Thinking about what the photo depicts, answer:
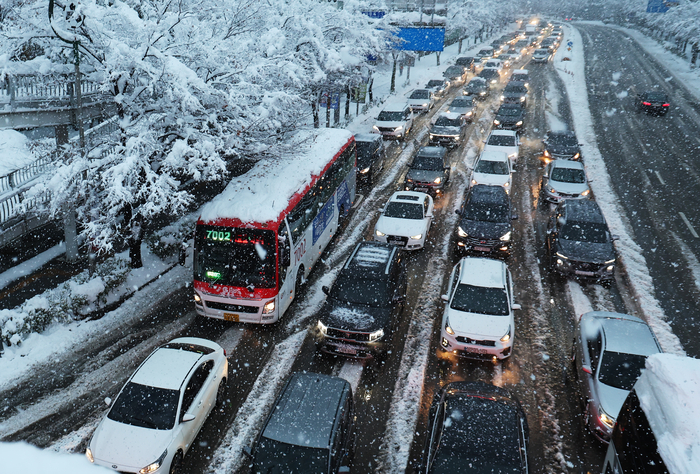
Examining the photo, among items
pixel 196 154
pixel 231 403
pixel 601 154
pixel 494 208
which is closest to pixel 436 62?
pixel 601 154

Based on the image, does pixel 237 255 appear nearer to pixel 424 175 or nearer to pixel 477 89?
pixel 424 175

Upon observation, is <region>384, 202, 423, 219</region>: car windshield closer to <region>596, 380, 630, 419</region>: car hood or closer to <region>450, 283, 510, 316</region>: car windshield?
<region>450, 283, 510, 316</region>: car windshield

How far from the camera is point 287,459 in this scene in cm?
743

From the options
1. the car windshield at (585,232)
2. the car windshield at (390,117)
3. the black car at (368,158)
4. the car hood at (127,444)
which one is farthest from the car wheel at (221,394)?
the car windshield at (390,117)

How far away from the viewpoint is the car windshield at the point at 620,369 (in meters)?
9.27

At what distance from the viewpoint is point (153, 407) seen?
860 centimetres

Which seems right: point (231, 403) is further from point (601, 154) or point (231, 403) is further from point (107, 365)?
point (601, 154)

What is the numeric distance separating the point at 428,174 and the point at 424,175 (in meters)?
0.19

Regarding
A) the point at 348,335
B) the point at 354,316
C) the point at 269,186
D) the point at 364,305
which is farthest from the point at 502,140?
the point at 348,335

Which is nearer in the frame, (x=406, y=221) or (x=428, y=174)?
(x=406, y=221)

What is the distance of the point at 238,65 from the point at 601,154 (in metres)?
21.2

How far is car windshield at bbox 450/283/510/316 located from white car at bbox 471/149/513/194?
8948mm

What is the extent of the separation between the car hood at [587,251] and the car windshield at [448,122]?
15.1 metres

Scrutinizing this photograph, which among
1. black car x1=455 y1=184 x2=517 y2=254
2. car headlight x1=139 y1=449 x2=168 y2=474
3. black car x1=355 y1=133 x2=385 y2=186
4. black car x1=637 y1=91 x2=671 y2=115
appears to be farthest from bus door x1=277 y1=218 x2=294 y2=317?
black car x1=637 y1=91 x2=671 y2=115
